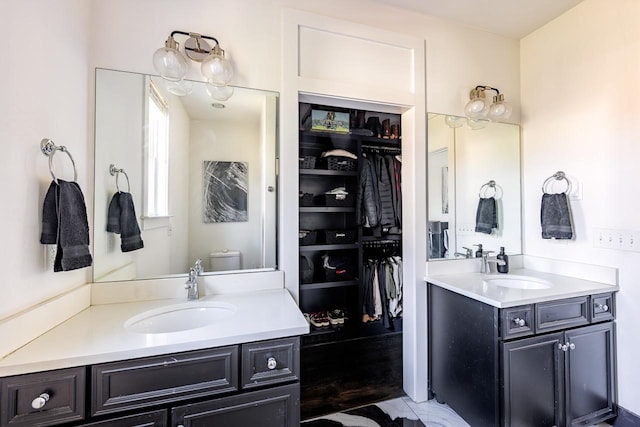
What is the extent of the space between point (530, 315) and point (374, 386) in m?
1.20

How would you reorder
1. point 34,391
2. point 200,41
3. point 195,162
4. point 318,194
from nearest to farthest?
point 34,391 → point 200,41 → point 195,162 → point 318,194

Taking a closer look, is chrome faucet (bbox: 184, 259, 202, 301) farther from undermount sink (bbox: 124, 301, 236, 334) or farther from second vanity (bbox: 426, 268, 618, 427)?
second vanity (bbox: 426, 268, 618, 427)

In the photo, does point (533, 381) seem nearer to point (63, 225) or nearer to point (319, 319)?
point (319, 319)

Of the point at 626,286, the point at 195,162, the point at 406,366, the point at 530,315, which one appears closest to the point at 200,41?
the point at 195,162

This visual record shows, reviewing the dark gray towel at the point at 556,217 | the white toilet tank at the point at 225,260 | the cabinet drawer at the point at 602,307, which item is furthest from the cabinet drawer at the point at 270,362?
the dark gray towel at the point at 556,217

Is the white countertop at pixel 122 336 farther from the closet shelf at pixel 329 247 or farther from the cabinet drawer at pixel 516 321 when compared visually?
the closet shelf at pixel 329 247

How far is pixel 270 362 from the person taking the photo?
1.10m

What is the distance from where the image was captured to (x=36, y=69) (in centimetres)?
106

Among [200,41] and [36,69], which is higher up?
[200,41]

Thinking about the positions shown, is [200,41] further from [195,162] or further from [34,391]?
[34,391]

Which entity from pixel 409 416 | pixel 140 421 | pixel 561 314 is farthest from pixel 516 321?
pixel 140 421

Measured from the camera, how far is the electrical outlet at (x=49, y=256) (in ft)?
3.66

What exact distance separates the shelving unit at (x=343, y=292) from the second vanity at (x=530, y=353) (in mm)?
665

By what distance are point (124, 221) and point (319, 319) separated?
189 cm
